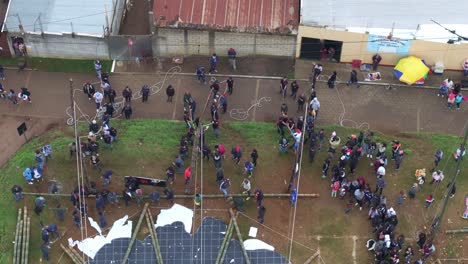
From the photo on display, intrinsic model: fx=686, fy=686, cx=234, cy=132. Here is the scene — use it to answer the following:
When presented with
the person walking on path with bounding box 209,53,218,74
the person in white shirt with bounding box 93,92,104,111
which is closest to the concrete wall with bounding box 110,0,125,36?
the person in white shirt with bounding box 93,92,104,111

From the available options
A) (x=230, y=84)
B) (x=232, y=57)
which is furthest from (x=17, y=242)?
(x=232, y=57)

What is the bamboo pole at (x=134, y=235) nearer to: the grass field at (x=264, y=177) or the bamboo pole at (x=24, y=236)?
the grass field at (x=264, y=177)

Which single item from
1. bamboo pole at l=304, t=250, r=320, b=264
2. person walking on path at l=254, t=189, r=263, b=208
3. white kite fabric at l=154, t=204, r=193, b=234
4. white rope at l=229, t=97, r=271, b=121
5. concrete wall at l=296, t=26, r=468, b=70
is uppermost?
concrete wall at l=296, t=26, r=468, b=70

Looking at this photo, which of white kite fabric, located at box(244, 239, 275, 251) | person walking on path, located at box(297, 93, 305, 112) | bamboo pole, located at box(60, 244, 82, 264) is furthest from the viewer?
person walking on path, located at box(297, 93, 305, 112)

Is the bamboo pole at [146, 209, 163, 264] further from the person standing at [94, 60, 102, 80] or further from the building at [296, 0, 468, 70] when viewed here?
the building at [296, 0, 468, 70]

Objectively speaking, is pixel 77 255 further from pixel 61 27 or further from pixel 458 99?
pixel 458 99

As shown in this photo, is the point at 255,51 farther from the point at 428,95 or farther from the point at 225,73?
the point at 428,95
